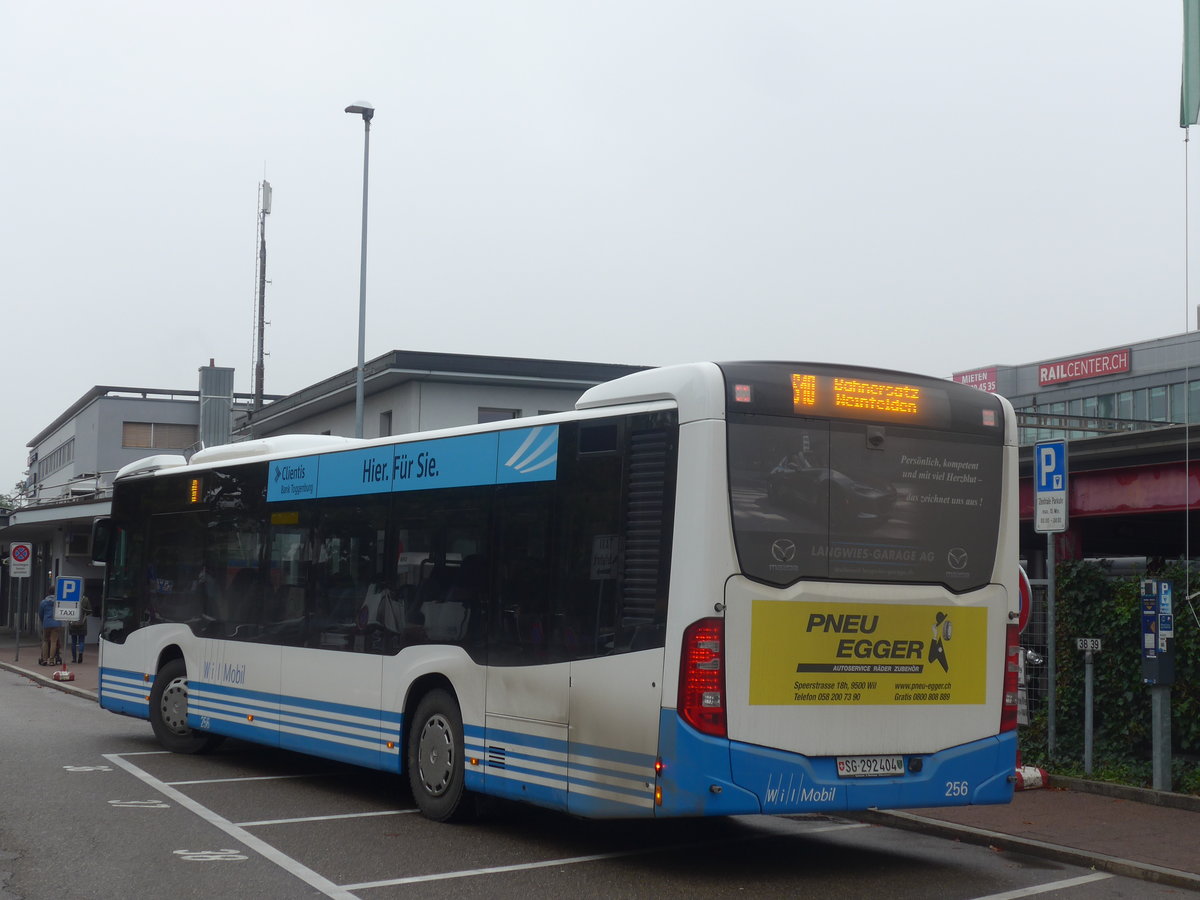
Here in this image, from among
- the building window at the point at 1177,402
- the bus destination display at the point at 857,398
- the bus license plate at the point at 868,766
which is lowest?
the bus license plate at the point at 868,766

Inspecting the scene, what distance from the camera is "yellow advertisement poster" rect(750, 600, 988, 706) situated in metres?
8.25

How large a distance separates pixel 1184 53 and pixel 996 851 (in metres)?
6.90

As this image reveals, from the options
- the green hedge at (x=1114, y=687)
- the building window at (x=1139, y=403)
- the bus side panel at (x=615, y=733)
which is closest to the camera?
the bus side panel at (x=615, y=733)

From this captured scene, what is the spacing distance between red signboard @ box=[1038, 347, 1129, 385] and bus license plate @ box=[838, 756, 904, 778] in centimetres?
8707

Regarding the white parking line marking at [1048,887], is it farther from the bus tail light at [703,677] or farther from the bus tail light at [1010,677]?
the bus tail light at [703,677]

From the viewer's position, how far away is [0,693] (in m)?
25.1

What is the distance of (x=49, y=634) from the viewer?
109ft

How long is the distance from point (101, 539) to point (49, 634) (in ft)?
61.3

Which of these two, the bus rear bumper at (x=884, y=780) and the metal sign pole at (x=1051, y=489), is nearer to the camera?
the bus rear bumper at (x=884, y=780)

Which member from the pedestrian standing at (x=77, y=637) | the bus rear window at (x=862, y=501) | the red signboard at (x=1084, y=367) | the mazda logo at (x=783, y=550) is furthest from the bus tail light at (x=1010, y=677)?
the red signboard at (x=1084, y=367)

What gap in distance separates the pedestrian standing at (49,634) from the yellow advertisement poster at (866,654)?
27386mm

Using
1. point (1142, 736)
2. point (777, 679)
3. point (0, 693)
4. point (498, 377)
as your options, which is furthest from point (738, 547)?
point (498, 377)

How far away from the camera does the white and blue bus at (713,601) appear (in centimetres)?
818

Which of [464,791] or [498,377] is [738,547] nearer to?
[464,791]
